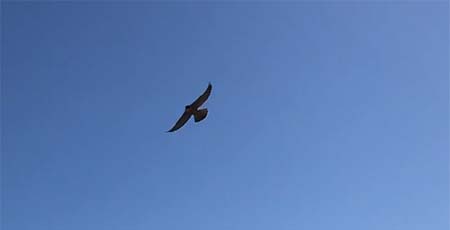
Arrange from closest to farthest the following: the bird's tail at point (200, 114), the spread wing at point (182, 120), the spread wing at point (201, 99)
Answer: the spread wing at point (201, 99) → the bird's tail at point (200, 114) → the spread wing at point (182, 120)

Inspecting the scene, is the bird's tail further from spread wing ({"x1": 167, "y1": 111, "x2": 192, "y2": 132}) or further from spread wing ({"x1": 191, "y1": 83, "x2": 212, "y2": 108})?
spread wing ({"x1": 167, "y1": 111, "x2": 192, "y2": 132})

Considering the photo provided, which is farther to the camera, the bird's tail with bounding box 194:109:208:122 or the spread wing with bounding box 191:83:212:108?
the bird's tail with bounding box 194:109:208:122

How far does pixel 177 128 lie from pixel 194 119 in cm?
72

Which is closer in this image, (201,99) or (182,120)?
(201,99)

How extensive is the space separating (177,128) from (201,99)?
127 centimetres

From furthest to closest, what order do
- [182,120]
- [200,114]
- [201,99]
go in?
1. [182,120]
2. [200,114]
3. [201,99]

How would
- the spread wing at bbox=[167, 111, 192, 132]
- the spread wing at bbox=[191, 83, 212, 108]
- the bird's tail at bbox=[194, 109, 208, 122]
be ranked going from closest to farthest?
the spread wing at bbox=[191, 83, 212, 108] → the bird's tail at bbox=[194, 109, 208, 122] → the spread wing at bbox=[167, 111, 192, 132]

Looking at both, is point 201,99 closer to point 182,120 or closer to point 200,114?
point 200,114

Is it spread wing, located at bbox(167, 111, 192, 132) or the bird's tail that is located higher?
spread wing, located at bbox(167, 111, 192, 132)

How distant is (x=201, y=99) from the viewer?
27.0 meters

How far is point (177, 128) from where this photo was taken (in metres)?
27.8

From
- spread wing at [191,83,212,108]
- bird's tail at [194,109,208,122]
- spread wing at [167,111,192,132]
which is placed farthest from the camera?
spread wing at [167,111,192,132]

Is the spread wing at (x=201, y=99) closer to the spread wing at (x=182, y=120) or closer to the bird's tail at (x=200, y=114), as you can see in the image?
the bird's tail at (x=200, y=114)

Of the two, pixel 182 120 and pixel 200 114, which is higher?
pixel 182 120
